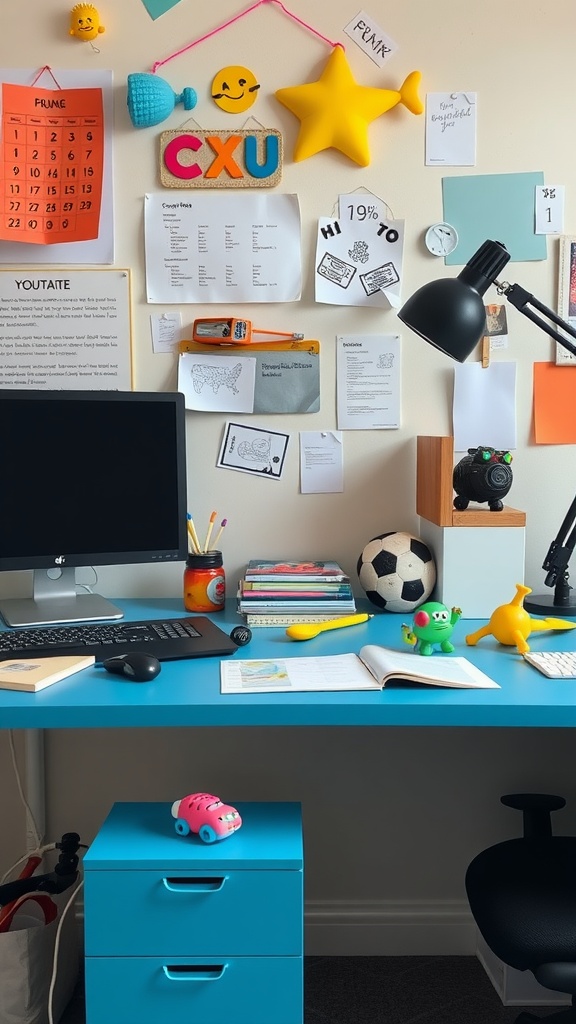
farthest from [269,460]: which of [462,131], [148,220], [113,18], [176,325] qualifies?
[113,18]

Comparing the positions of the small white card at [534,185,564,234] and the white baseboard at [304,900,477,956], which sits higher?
the small white card at [534,185,564,234]

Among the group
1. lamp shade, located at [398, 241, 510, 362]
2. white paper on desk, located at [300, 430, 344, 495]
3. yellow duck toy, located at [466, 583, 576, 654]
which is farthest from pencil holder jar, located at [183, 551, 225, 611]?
lamp shade, located at [398, 241, 510, 362]

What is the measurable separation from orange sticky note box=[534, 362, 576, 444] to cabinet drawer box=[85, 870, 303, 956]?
1.17 meters

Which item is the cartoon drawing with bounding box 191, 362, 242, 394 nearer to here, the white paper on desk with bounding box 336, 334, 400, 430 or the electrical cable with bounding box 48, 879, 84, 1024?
the white paper on desk with bounding box 336, 334, 400, 430

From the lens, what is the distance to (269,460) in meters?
1.94

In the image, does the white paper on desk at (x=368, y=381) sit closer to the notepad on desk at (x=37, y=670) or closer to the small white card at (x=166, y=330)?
the small white card at (x=166, y=330)

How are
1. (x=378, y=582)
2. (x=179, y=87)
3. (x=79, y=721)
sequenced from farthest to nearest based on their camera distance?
(x=179, y=87), (x=378, y=582), (x=79, y=721)

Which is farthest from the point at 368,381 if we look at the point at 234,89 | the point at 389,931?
the point at 389,931

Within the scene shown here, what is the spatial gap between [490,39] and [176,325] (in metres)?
0.93

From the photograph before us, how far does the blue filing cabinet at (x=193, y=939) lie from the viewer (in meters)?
1.24

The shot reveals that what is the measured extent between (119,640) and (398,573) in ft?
1.90

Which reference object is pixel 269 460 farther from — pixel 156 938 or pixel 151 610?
pixel 156 938

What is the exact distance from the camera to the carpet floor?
1712 mm

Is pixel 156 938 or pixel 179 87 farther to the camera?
pixel 179 87
